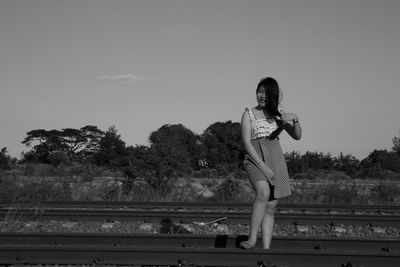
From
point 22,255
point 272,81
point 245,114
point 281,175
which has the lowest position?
point 22,255

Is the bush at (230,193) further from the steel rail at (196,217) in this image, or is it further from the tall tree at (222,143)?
the tall tree at (222,143)

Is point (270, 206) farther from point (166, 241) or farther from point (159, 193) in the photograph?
point (159, 193)

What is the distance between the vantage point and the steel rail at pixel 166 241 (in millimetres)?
7070

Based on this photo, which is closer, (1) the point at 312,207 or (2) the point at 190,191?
(1) the point at 312,207

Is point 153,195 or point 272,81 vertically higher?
point 272,81

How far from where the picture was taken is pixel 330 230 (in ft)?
31.6

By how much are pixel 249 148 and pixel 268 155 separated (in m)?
0.27

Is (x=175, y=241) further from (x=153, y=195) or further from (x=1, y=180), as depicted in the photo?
(x=1, y=180)

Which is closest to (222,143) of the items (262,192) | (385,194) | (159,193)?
(385,194)

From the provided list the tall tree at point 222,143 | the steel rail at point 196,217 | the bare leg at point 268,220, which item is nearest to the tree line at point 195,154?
the tall tree at point 222,143

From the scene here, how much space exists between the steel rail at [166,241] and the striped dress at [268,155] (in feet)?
6.14

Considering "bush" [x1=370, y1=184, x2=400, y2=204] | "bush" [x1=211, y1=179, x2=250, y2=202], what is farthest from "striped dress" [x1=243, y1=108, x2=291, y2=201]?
"bush" [x1=370, y1=184, x2=400, y2=204]

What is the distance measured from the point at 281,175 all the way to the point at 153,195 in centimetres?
1140

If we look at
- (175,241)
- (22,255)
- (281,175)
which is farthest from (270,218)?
(22,255)
